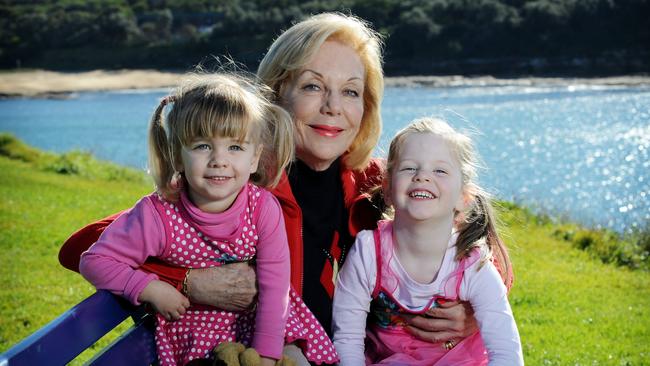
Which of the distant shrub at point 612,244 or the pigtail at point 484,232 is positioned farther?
the distant shrub at point 612,244

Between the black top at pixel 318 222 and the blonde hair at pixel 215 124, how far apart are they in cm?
22

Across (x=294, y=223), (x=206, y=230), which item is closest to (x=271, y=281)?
(x=206, y=230)

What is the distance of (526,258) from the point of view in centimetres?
808

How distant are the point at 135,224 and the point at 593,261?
6.91m

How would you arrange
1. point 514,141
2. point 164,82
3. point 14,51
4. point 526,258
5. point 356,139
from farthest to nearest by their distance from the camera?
point 14,51 < point 164,82 < point 514,141 < point 526,258 < point 356,139

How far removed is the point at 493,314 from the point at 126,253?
3.80 feet

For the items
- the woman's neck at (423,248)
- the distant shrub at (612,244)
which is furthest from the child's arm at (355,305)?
the distant shrub at (612,244)

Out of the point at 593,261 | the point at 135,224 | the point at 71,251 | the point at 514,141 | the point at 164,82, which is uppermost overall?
the point at 135,224

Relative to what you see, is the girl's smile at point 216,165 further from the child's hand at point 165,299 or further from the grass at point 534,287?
the grass at point 534,287

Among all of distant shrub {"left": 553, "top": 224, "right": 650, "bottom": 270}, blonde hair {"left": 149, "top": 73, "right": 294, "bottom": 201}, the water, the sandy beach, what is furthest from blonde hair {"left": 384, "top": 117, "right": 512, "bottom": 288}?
the sandy beach

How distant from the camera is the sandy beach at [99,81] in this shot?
4269 cm

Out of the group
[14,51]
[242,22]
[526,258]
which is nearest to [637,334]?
[526,258]

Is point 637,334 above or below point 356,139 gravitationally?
below

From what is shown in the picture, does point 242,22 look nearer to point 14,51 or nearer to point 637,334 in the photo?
point 14,51
